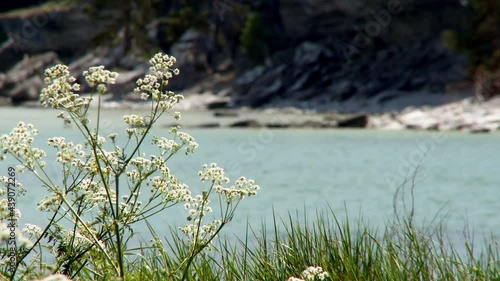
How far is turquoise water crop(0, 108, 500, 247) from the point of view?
532 inches

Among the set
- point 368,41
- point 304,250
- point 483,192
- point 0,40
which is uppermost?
point 0,40

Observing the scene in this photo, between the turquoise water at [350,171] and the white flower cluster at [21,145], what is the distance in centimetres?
548

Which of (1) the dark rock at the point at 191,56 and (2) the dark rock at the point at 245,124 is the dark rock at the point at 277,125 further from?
(1) the dark rock at the point at 191,56

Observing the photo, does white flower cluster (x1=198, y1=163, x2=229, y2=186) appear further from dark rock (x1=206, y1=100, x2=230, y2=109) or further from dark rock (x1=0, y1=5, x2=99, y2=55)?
dark rock (x1=0, y1=5, x2=99, y2=55)

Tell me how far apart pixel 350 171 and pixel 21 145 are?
17.0 metres

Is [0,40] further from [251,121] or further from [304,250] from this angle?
[304,250]

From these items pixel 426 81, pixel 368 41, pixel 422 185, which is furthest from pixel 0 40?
pixel 422 185

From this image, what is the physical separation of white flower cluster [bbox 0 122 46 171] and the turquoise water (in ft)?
18.0

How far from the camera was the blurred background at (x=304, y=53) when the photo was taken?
39344 mm

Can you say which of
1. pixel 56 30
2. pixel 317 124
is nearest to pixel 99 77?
pixel 317 124

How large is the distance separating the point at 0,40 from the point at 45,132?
42.7 m

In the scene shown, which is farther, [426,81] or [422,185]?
[426,81]

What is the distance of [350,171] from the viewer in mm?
19938

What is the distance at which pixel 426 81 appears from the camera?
41531 mm
